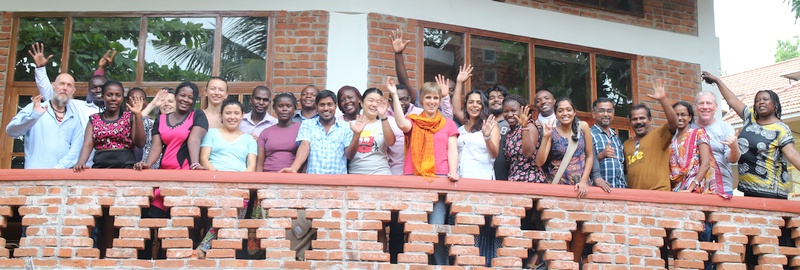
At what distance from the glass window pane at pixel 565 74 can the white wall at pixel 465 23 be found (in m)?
0.16

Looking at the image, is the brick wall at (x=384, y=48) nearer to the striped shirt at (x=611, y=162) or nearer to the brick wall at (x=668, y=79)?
the striped shirt at (x=611, y=162)

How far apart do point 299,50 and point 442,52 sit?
1.51m

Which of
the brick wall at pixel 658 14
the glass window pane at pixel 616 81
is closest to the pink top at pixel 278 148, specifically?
the brick wall at pixel 658 14

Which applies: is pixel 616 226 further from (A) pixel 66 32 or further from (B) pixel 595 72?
(A) pixel 66 32

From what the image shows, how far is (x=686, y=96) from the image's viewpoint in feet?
35.0

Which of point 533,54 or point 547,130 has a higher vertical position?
point 533,54

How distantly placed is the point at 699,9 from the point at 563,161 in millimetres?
4787

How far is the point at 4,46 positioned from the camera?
9.41 m

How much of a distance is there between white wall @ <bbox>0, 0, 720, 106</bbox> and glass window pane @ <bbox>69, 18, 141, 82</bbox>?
151mm

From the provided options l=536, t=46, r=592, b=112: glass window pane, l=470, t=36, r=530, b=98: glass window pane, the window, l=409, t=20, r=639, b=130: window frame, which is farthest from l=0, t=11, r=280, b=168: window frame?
the window

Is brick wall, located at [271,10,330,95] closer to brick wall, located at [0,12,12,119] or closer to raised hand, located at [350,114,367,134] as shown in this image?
raised hand, located at [350,114,367,134]

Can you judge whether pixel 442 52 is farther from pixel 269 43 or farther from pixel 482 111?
pixel 482 111

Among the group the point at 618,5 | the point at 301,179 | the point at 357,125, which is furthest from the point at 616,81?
the point at 301,179

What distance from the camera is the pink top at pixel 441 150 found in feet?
22.4
